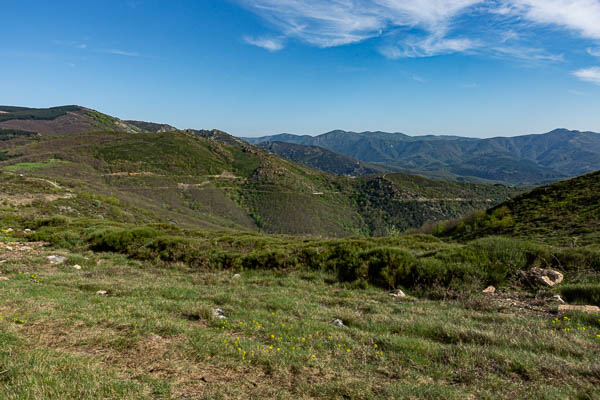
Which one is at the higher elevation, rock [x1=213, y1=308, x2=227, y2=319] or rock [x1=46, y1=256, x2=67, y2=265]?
rock [x1=213, y1=308, x2=227, y2=319]

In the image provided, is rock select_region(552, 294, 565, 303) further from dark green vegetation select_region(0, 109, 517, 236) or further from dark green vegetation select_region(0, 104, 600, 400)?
dark green vegetation select_region(0, 109, 517, 236)

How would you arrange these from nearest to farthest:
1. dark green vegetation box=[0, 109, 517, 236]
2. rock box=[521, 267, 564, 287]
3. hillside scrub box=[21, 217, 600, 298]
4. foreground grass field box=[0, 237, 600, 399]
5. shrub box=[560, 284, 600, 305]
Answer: foreground grass field box=[0, 237, 600, 399] < shrub box=[560, 284, 600, 305] < rock box=[521, 267, 564, 287] < hillside scrub box=[21, 217, 600, 298] < dark green vegetation box=[0, 109, 517, 236]

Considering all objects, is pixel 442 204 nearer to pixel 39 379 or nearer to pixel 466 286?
pixel 466 286

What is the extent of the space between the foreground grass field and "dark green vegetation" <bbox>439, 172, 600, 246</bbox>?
1269 cm

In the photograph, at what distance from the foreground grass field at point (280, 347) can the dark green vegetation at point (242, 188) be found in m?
62.0

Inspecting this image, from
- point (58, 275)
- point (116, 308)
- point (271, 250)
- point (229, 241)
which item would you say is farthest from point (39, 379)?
point (229, 241)

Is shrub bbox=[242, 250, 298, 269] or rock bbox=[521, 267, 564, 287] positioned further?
shrub bbox=[242, 250, 298, 269]

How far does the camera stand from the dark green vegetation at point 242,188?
7806 centimetres

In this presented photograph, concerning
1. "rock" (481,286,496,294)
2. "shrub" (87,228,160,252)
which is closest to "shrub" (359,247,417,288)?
"rock" (481,286,496,294)

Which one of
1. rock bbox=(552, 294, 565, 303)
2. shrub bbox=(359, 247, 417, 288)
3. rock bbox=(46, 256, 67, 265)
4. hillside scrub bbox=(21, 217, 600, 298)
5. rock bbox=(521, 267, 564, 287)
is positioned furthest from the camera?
rock bbox=(46, 256, 67, 265)

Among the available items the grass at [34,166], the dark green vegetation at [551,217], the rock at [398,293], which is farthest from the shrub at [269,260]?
the grass at [34,166]

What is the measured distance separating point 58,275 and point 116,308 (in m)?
4.88

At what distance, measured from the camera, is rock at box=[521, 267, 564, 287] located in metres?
7.79

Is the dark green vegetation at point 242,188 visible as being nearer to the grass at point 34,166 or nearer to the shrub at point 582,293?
the grass at point 34,166
